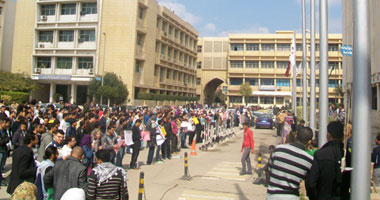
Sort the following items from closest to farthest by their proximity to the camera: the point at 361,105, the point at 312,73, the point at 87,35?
1. the point at 361,105
2. the point at 312,73
3. the point at 87,35

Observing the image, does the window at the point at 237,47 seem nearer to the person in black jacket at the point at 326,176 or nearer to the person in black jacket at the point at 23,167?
the person in black jacket at the point at 23,167

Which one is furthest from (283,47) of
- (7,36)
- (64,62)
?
(7,36)

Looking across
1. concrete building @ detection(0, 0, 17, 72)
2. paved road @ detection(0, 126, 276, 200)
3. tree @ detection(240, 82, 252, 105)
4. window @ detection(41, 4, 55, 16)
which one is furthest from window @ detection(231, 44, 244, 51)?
paved road @ detection(0, 126, 276, 200)

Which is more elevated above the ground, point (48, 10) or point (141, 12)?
point (141, 12)

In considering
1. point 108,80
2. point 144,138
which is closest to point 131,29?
point 108,80

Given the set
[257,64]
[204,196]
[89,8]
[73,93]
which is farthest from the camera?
[257,64]

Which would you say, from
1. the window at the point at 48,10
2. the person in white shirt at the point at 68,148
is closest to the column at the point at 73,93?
the window at the point at 48,10

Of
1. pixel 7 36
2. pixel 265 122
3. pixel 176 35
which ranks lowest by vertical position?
pixel 265 122

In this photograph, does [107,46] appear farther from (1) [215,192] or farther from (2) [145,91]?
(1) [215,192]

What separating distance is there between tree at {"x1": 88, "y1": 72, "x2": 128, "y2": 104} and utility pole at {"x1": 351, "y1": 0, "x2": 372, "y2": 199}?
35289 mm

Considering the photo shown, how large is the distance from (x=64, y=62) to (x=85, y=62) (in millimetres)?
3214

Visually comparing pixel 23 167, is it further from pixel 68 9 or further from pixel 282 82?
pixel 282 82

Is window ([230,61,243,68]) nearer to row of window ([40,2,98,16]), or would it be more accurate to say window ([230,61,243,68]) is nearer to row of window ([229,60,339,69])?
row of window ([229,60,339,69])

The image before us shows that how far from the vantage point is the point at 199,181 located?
30.3ft
